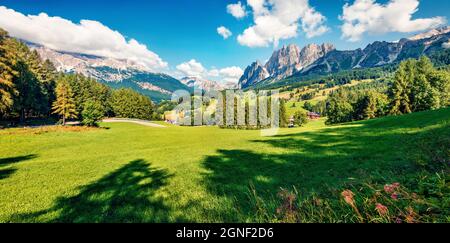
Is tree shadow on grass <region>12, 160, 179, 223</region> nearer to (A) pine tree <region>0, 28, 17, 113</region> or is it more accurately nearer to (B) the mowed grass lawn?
(B) the mowed grass lawn

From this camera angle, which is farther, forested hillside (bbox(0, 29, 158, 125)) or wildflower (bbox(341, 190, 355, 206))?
forested hillside (bbox(0, 29, 158, 125))

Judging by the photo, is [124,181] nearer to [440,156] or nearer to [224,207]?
[224,207]

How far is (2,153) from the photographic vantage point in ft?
74.8

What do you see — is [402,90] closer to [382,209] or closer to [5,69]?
[382,209]

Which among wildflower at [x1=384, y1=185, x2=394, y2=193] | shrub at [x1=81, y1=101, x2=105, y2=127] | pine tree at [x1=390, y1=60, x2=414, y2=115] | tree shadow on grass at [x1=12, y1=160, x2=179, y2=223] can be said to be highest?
pine tree at [x1=390, y1=60, x2=414, y2=115]

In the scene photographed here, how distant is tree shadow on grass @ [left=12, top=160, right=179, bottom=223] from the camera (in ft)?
21.7

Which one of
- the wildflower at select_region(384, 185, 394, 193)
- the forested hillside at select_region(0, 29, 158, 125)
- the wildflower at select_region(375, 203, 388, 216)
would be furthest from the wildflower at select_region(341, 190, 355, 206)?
the forested hillside at select_region(0, 29, 158, 125)

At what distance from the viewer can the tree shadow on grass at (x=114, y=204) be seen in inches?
260

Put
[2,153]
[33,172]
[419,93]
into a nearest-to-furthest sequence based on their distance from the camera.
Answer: [33,172]
[2,153]
[419,93]

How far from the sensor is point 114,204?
784 cm

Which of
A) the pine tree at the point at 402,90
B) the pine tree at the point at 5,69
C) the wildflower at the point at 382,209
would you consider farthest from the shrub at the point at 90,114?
the pine tree at the point at 402,90

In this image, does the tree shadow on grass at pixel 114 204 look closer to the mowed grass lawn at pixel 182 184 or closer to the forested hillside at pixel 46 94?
the mowed grass lawn at pixel 182 184
